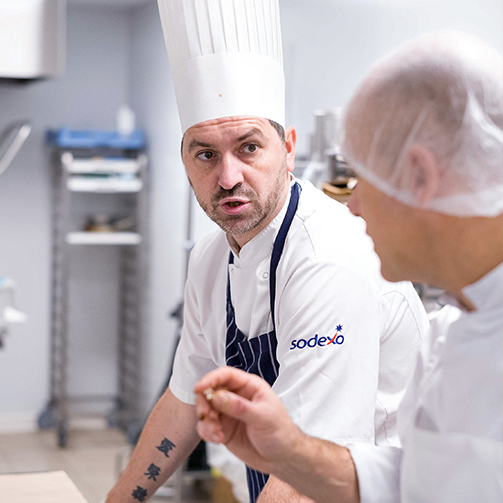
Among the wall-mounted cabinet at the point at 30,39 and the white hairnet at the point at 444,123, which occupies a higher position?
the wall-mounted cabinet at the point at 30,39

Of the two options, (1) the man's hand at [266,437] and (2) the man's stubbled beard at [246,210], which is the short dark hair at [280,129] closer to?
(2) the man's stubbled beard at [246,210]

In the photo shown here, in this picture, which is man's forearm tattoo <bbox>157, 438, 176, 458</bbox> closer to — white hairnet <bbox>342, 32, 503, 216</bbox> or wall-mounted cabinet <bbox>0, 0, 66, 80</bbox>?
white hairnet <bbox>342, 32, 503, 216</bbox>

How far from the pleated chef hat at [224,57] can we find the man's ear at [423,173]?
2.09 feet

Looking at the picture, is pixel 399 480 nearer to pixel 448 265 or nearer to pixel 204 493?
pixel 448 265

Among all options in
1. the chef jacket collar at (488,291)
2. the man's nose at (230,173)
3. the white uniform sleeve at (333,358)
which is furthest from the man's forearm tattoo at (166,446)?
the chef jacket collar at (488,291)

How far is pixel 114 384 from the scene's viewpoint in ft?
15.4

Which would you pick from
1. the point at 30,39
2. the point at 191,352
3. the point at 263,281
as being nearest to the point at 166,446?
the point at 191,352

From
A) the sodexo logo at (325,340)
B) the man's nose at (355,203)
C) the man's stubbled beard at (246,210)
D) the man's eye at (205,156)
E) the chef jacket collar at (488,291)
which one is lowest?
the sodexo logo at (325,340)

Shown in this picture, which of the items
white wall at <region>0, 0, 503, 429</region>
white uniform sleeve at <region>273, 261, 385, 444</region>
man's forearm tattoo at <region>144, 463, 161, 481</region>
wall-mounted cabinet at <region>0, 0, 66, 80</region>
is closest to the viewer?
white uniform sleeve at <region>273, 261, 385, 444</region>

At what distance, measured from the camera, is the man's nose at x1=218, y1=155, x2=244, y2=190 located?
122cm

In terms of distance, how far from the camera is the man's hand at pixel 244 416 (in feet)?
2.37

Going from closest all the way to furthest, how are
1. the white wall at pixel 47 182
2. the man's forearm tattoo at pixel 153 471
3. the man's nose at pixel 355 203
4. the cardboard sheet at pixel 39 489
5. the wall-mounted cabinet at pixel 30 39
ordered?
1. the man's nose at pixel 355 203
2. the cardboard sheet at pixel 39 489
3. the man's forearm tattoo at pixel 153 471
4. the wall-mounted cabinet at pixel 30 39
5. the white wall at pixel 47 182

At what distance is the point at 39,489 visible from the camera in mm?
1244

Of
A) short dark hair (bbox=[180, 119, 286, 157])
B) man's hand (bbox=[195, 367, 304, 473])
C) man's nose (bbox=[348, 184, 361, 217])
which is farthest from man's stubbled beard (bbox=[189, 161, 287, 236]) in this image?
man's hand (bbox=[195, 367, 304, 473])
